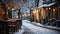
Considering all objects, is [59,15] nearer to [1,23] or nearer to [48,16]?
[48,16]

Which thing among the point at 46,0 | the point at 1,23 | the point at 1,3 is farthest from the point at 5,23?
the point at 46,0

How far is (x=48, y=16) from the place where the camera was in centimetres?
4488

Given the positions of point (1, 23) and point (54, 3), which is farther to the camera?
point (54, 3)

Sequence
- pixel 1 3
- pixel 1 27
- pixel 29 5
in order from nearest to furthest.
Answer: pixel 1 27, pixel 1 3, pixel 29 5

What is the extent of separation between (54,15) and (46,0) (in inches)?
286

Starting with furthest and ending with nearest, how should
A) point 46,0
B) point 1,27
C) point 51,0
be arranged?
point 46,0 → point 51,0 → point 1,27

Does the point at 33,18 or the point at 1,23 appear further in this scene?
the point at 33,18

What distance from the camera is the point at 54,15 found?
4106cm

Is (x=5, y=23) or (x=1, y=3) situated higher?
(x=1, y=3)

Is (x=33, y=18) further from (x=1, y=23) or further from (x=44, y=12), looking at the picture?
(x=1, y=23)

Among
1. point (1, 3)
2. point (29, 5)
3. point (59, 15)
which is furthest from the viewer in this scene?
point (29, 5)

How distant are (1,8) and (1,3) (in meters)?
1.49

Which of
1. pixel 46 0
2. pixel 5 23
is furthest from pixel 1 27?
pixel 46 0

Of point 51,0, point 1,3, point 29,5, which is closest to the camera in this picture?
point 1,3
